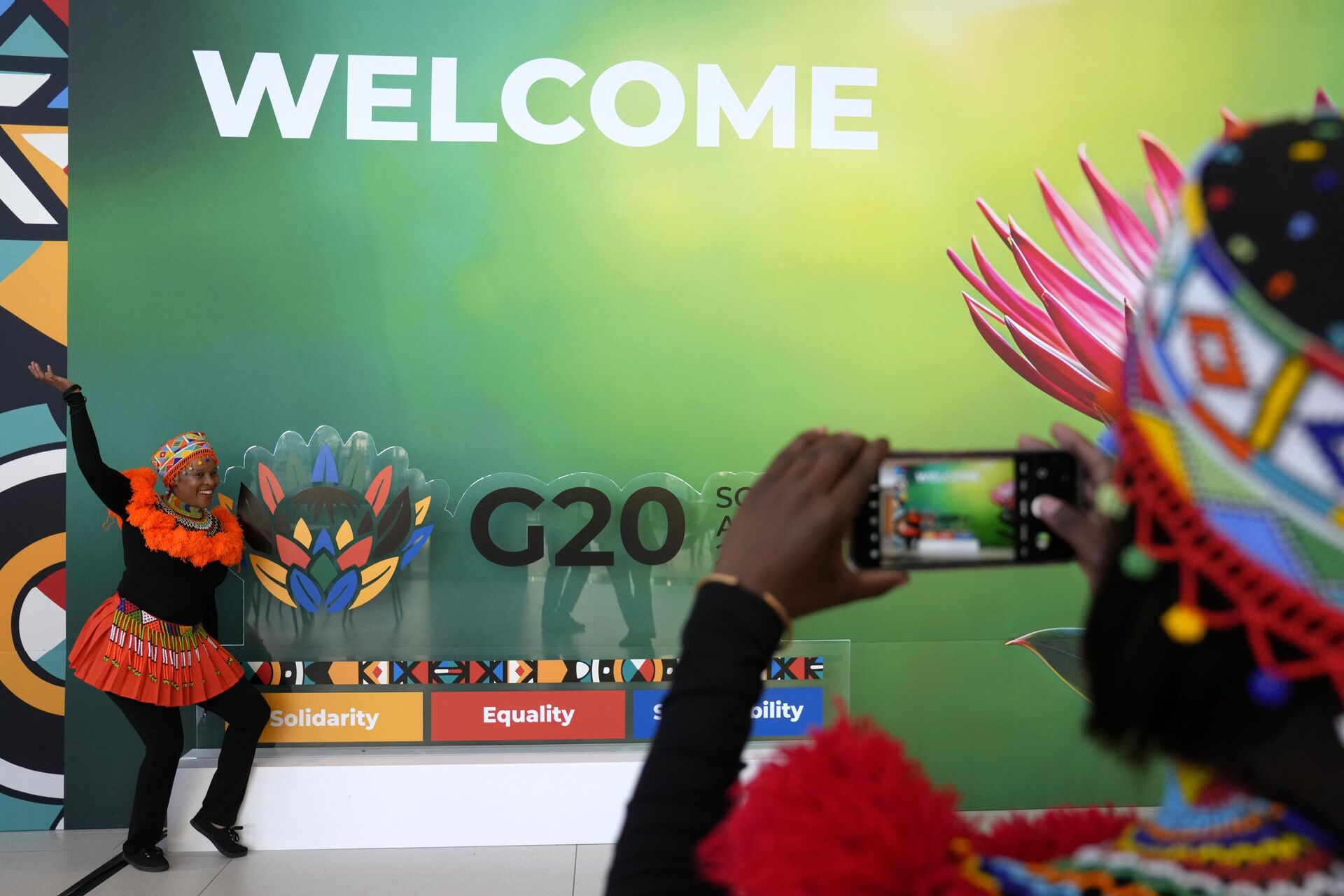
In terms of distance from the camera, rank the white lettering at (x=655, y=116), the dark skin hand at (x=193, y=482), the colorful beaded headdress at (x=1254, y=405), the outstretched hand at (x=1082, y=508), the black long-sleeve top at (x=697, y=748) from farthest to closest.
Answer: the white lettering at (x=655, y=116), the dark skin hand at (x=193, y=482), the outstretched hand at (x=1082, y=508), the black long-sleeve top at (x=697, y=748), the colorful beaded headdress at (x=1254, y=405)

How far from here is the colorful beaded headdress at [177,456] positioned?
10.1ft

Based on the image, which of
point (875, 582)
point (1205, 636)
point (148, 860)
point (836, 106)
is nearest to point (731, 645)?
point (875, 582)

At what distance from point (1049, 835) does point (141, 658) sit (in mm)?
3020

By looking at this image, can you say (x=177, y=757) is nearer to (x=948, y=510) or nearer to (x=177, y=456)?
(x=177, y=456)

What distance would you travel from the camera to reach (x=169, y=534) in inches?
118

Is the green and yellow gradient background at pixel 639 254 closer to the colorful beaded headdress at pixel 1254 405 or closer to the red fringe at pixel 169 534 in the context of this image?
the red fringe at pixel 169 534

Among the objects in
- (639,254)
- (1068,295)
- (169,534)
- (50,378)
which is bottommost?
(169,534)

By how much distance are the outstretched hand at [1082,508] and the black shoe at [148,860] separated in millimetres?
3142

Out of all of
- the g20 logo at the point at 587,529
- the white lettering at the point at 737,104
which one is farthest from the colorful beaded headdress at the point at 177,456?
the white lettering at the point at 737,104

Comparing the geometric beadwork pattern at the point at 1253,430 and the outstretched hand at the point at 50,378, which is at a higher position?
the outstretched hand at the point at 50,378

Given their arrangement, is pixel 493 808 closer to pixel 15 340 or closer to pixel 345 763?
pixel 345 763

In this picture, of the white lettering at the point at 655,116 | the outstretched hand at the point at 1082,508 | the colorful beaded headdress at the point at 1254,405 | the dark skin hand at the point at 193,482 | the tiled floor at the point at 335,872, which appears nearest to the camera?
the colorful beaded headdress at the point at 1254,405

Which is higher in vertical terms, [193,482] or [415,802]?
[193,482]

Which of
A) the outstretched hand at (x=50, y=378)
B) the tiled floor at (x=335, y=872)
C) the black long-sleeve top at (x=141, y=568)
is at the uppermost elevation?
the outstretched hand at (x=50, y=378)
